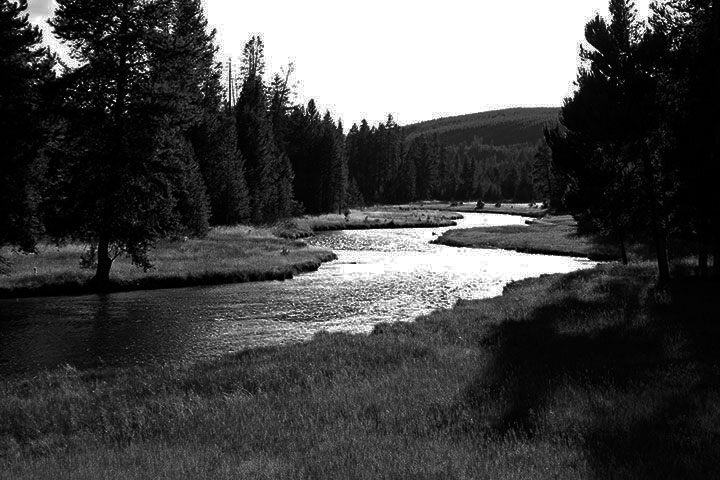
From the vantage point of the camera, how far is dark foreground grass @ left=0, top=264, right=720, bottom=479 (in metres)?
7.18

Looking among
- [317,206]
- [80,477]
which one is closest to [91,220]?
[80,477]

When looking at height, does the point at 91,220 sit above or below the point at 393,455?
above

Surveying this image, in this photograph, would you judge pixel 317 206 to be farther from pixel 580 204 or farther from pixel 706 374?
pixel 706 374

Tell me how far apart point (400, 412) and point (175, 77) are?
25317mm

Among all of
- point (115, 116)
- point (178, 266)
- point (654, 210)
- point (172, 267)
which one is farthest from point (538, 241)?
point (115, 116)

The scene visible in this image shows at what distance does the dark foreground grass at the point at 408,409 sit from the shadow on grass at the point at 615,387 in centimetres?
4

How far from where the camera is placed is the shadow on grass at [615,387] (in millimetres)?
7414

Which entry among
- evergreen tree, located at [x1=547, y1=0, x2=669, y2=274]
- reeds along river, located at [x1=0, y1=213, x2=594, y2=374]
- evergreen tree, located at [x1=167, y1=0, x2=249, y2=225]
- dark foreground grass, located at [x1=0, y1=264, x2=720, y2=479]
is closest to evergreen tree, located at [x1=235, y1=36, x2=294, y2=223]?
evergreen tree, located at [x1=167, y1=0, x2=249, y2=225]

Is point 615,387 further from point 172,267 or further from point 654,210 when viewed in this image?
point 172,267

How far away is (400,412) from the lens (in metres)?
9.52

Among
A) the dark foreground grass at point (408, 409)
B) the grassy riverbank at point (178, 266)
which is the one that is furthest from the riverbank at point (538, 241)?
the dark foreground grass at point (408, 409)

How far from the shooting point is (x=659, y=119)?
2373 centimetres

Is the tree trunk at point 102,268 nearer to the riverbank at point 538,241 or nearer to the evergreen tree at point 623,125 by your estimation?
the evergreen tree at point 623,125

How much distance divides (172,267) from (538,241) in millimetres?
36800
